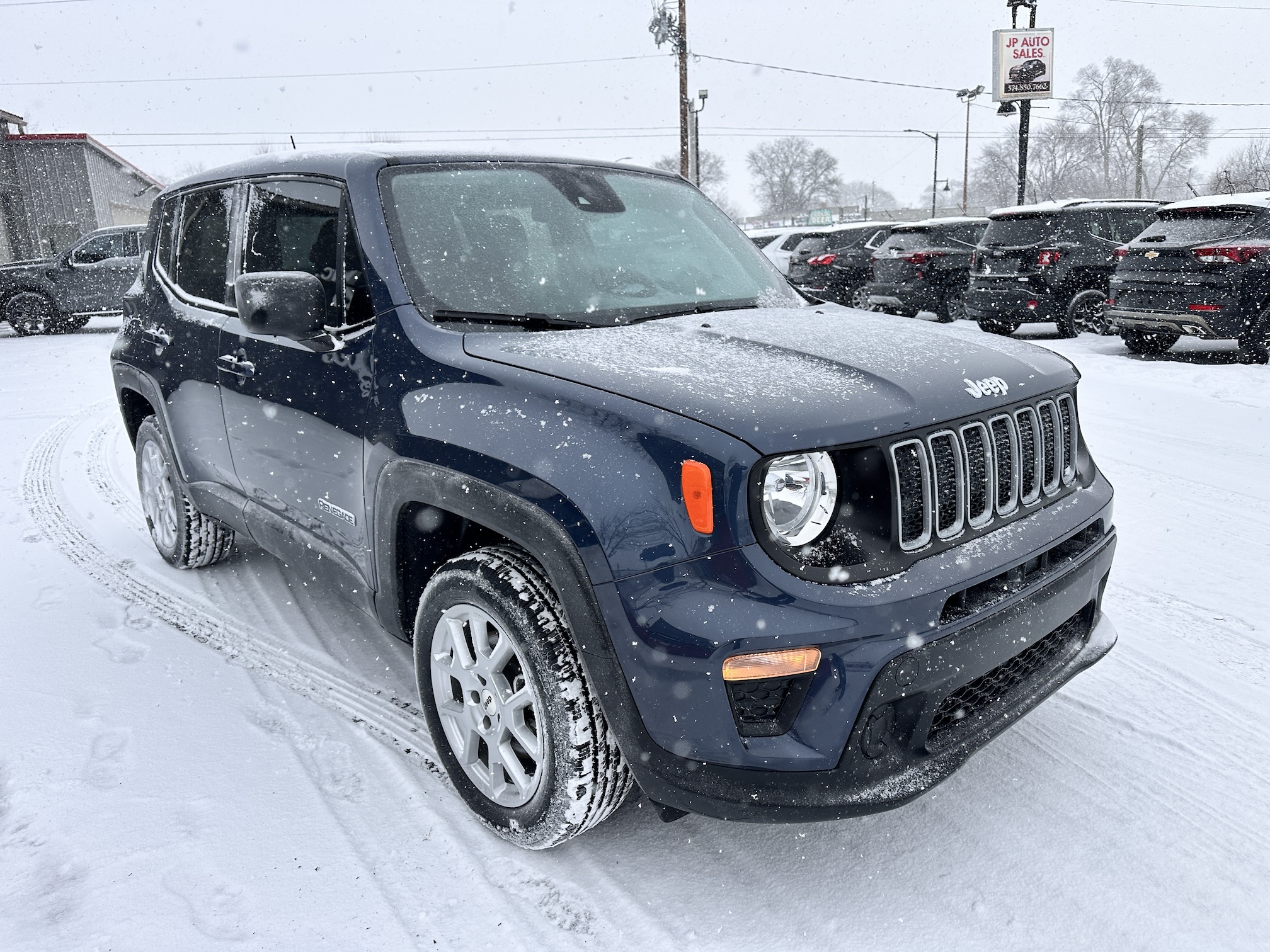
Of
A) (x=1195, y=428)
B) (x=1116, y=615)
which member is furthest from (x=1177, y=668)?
(x=1195, y=428)

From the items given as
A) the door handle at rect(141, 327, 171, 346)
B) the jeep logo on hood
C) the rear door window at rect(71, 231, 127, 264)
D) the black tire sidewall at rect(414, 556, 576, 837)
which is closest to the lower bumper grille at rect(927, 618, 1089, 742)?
the jeep logo on hood

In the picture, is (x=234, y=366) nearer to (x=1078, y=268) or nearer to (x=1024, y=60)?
(x=1078, y=268)

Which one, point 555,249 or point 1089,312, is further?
point 1089,312

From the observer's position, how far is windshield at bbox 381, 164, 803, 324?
2.67 metres

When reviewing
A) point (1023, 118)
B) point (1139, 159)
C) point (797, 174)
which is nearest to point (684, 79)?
point (1023, 118)

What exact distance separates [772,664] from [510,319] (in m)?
1.26

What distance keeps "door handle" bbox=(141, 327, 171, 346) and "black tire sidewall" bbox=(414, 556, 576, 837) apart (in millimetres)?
2208

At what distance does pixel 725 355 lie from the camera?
2318 millimetres

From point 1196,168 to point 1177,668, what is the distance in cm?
9496

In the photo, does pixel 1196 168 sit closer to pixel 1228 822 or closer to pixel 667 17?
pixel 667 17

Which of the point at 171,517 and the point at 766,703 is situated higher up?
the point at 766,703

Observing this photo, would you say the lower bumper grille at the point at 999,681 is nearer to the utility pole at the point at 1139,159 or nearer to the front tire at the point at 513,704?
the front tire at the point at 513,704

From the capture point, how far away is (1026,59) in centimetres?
2736

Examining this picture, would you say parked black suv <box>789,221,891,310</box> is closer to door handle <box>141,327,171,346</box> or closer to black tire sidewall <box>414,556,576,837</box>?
door handle <box>141,327,171,346</box>
